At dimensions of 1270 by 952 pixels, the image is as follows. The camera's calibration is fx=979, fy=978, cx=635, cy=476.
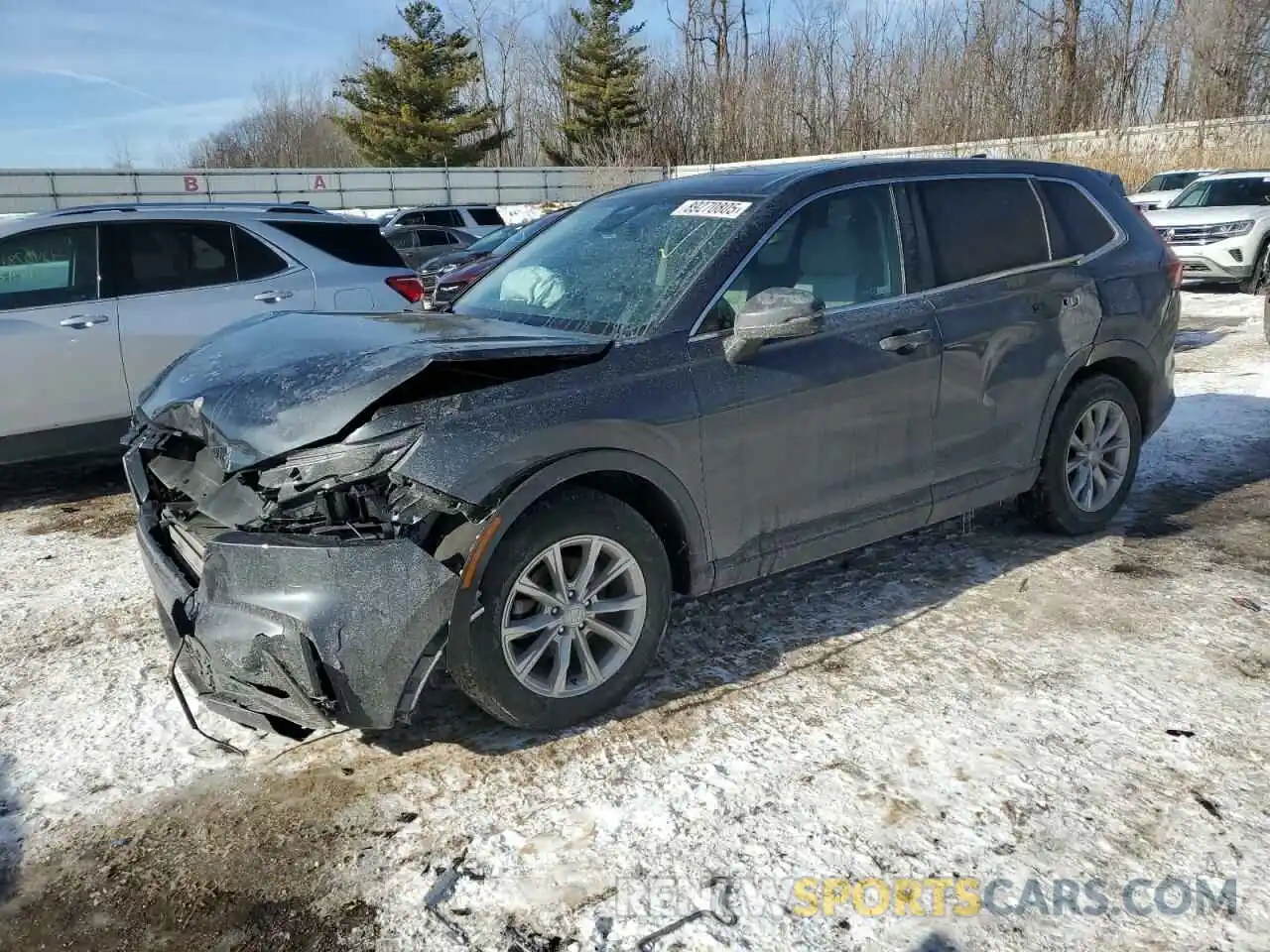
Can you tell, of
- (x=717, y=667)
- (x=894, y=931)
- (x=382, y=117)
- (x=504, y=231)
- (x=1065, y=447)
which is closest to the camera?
(x=894, y=931)

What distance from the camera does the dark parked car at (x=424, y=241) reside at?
19812mm

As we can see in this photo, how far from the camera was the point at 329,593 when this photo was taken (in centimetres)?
276

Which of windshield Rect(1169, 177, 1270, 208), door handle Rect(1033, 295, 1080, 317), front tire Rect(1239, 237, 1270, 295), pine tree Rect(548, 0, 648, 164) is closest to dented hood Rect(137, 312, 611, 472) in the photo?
door handle Rect(1033, 295, 1080, 317)

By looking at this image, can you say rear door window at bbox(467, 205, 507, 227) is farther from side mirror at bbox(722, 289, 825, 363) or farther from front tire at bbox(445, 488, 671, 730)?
front tire at bbox(445, 488, 671, 730)

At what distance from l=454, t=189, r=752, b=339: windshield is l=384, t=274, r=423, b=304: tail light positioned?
8.36 feet

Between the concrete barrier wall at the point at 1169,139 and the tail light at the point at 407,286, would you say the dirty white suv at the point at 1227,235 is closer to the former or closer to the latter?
the tail light at the point at 407,286

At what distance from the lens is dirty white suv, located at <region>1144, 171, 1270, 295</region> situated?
13789mm

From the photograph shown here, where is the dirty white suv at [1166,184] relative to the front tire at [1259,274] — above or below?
above

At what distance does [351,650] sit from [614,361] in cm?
127

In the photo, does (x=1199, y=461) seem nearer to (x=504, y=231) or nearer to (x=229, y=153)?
(x=504, y=231)

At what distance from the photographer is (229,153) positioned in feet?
242

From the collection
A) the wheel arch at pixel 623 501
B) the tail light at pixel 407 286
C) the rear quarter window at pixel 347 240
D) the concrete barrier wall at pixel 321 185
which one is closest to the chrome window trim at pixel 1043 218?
the wheel arch at pixel 623 501

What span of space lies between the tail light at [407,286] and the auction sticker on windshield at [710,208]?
11.2ft

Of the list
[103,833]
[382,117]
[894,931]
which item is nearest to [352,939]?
[103,833]
